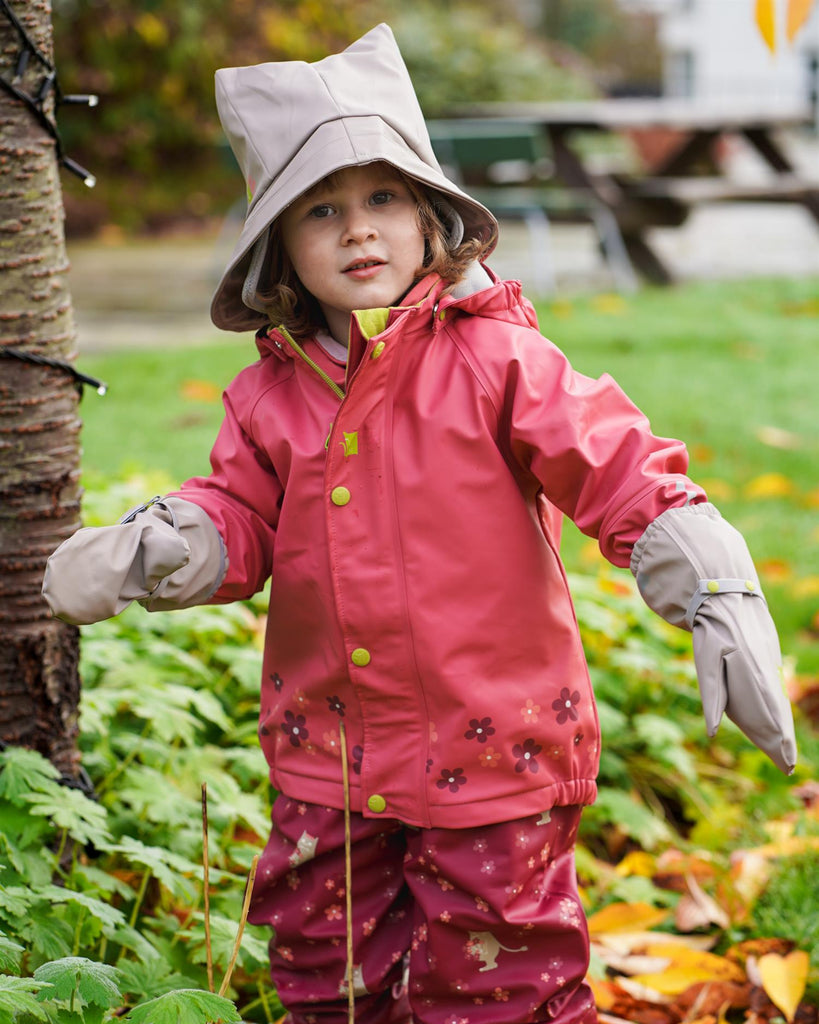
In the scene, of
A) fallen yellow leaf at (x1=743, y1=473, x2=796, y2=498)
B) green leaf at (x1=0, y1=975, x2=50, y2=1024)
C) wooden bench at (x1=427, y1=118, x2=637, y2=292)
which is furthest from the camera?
wooden bench at (x1=427, y1=118, x2=637, y2=292)

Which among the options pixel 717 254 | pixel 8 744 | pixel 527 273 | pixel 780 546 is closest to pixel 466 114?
pixel 717 254

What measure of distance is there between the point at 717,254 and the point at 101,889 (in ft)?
33.9

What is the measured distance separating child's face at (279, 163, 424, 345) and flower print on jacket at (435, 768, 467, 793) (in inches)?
26.6

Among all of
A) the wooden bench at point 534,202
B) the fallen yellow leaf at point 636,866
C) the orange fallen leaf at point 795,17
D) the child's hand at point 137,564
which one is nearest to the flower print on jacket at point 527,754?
the child's hand at point 137,564

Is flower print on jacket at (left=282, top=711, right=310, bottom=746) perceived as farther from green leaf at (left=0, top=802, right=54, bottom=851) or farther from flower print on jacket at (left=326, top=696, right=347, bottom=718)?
green leaf at (left=0, top=802, right=54, bottom=851)

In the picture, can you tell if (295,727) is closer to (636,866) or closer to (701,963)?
(701,963)

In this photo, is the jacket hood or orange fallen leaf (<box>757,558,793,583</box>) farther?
orange fallen leaf (<box>757,558,793,583</box>)

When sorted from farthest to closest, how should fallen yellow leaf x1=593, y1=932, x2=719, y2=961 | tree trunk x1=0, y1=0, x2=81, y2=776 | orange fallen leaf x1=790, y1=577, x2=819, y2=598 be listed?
orange fallen leaf x1=790, y1=577, x2=819, y2=598, fallen yellow leaf x1=593, y1=932, x2=719, y2=961, tree trunk x1=0, y1=0, x2=81, y2=776

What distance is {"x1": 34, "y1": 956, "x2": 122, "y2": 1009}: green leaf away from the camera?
61.0 inches

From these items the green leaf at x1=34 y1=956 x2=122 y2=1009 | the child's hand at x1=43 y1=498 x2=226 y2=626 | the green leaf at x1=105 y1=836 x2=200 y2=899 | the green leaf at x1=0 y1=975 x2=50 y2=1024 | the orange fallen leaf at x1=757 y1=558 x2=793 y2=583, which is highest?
the child's hand at x1=43 y1=498 x2=226 y2=626

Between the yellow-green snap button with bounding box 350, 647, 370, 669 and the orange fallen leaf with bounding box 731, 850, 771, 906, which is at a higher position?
the yellow-green snap button with bounding box 350, 647, 370, 669

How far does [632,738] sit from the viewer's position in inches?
120

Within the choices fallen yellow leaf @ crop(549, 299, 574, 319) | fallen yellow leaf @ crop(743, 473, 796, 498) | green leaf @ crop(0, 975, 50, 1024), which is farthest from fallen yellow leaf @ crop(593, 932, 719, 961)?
fallen yellow leaf @ crop(549, 299, 574, 319)

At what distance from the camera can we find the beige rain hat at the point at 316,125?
178cm
